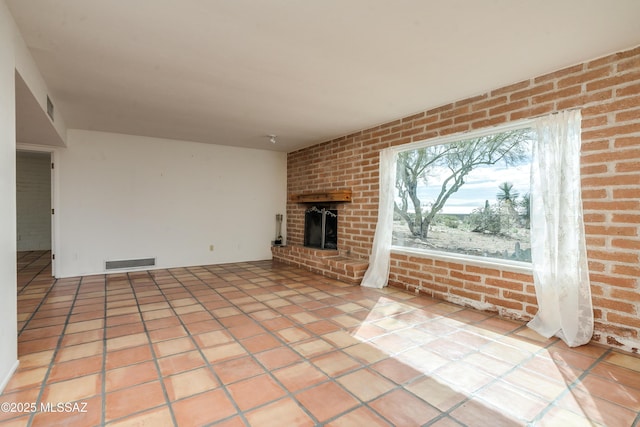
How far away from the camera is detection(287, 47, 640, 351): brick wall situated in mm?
2201

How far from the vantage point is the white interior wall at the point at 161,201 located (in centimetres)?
451

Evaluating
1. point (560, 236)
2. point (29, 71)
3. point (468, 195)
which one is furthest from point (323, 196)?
point (29, 71)

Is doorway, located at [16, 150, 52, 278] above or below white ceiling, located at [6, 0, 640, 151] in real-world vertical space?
below

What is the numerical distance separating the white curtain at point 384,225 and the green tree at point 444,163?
8.8 inches

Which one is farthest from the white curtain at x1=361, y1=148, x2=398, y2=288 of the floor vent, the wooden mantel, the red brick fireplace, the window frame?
the floor vent

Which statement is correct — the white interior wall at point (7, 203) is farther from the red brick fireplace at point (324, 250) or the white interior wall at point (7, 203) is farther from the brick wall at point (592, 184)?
the brick wall at point (592, 184)

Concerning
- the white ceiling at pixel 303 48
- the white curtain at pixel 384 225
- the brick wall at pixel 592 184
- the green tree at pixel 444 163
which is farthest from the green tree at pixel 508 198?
the white curtain at pixel 384 225

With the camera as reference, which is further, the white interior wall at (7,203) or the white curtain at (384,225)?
the white curtain at (384,225)

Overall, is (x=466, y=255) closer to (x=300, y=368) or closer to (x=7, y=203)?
(x=300, y=368)

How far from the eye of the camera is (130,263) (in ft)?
16.0

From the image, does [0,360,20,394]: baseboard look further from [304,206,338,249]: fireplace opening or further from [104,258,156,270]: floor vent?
[304,206,338,249]: fireplace opening

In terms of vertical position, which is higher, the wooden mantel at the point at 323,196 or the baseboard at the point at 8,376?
the wooden mantel at the point at 323,196

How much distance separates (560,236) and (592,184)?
0.45 m

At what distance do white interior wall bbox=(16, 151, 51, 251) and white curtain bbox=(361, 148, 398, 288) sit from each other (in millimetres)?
7282
